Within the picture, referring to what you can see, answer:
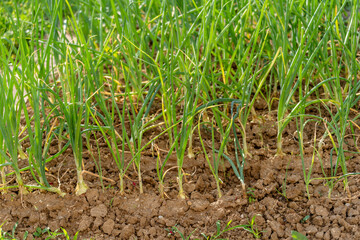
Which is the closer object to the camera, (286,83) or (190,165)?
(286,83)

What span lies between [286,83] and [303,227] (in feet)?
1.96

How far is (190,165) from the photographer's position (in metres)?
2.27

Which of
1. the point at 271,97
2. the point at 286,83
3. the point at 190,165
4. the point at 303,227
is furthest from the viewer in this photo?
the point at 271,97

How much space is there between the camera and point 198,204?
6.77ft

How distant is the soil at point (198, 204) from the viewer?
1969 mm

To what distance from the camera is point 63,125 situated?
91.6 inches

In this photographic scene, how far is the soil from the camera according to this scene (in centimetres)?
197

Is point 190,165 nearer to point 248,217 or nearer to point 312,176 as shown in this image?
point 248,217

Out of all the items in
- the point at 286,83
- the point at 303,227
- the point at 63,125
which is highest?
the point at 286,83

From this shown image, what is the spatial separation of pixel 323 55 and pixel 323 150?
0.44 metres

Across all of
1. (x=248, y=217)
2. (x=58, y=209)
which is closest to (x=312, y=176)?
(x=248, y=217)

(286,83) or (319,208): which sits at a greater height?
(286,83)

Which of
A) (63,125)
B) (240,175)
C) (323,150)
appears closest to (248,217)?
(240,175)

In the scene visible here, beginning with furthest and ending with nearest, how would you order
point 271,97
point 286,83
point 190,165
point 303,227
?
point 271,97
point 190,165
point 286,83
point 303,227
